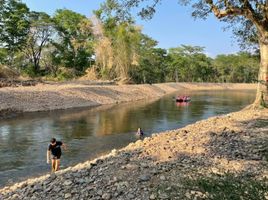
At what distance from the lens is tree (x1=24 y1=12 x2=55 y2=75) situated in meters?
72.2

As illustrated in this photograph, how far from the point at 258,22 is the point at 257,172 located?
37.6 feet

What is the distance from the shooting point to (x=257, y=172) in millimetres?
10258

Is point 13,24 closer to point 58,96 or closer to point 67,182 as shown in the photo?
point 58,96

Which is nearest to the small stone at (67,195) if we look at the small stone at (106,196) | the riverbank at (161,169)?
the riverbank at (161,169)

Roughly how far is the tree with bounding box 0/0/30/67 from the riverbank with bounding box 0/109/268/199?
5827 centimetres

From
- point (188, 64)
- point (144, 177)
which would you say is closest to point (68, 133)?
point (144, 177)

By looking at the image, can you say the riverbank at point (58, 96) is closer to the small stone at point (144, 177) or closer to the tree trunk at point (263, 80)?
the tree trunk at point (263, 80)

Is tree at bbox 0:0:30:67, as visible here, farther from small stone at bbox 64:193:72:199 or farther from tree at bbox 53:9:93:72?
small stone at bbox 64:193:72:199

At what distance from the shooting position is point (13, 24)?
67.6 meters

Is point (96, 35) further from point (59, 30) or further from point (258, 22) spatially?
point (258, 22)

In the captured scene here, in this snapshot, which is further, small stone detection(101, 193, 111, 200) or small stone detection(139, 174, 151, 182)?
small stone detection(139, 174, 151, 182)

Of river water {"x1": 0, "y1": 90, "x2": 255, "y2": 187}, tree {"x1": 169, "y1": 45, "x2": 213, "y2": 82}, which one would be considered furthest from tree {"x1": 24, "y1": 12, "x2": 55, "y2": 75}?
tree {"x1": 169, "y1": 45, "x2": 213, "y2": 82}

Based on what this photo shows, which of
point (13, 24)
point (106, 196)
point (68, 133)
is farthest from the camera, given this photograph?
point (13, 24)

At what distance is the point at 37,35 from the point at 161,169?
66841mm
